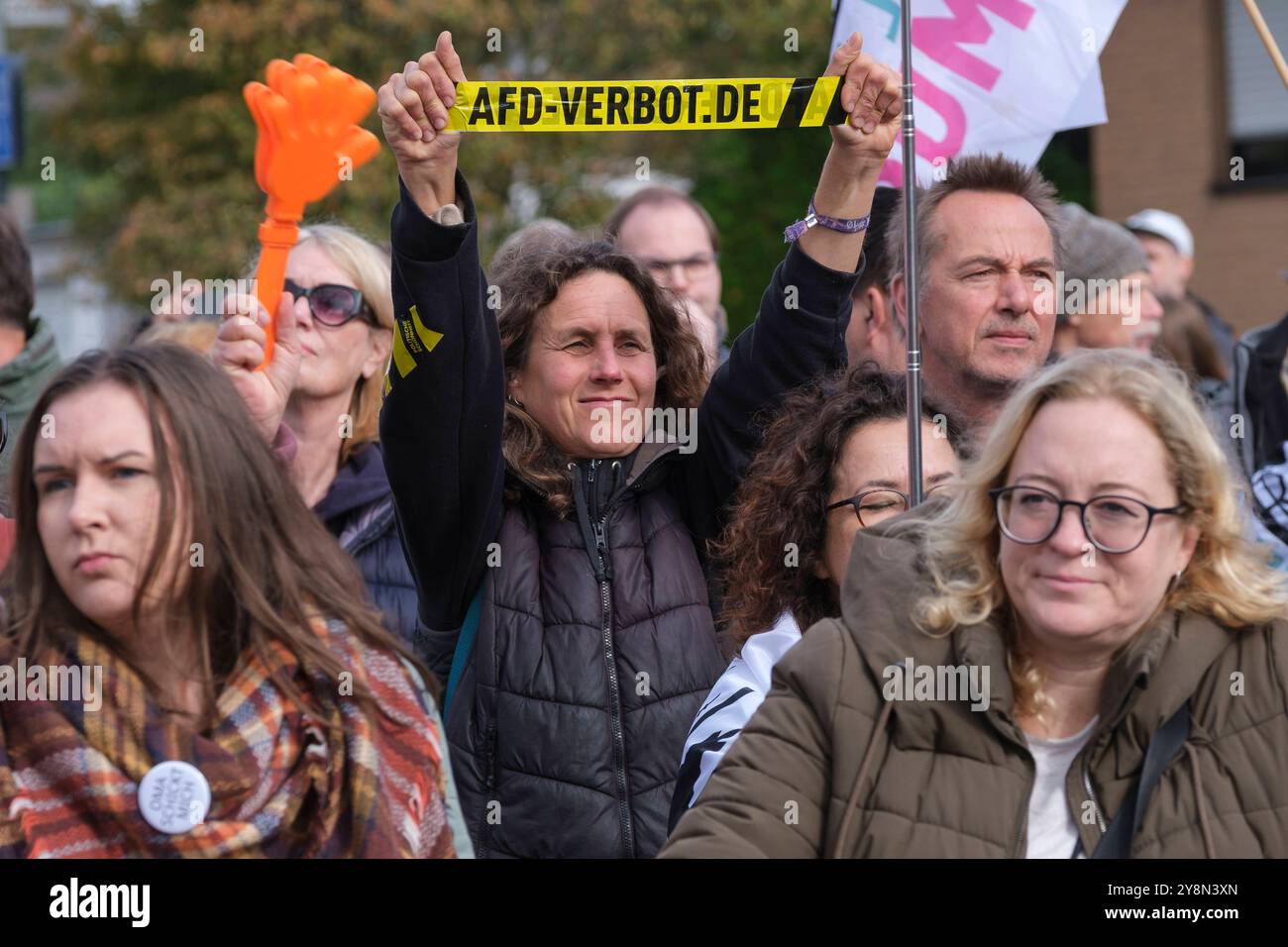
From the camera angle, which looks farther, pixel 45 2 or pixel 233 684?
pixel 45 2

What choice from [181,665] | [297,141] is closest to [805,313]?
[297,141]

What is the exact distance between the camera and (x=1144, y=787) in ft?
8.87

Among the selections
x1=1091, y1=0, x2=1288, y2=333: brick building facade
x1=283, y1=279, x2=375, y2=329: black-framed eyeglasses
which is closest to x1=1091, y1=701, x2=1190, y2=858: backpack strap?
x1=283, y1=279, x2=375, y2=329: black-framed eyeglasses

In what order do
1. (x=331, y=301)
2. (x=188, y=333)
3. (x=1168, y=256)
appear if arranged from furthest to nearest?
(x=1168, y=256)
(x=188, y=333)
(x=331, y=301)

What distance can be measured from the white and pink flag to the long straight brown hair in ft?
7.04

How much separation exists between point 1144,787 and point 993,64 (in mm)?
2406

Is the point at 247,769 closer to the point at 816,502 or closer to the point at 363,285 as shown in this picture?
the point at 816,502

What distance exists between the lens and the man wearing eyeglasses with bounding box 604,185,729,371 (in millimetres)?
6367

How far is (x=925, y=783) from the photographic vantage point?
2.75 m

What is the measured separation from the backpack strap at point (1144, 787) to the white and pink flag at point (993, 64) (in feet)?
7.18

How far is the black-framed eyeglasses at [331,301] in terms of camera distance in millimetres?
4965

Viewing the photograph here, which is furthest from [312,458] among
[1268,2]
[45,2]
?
[45,2]
